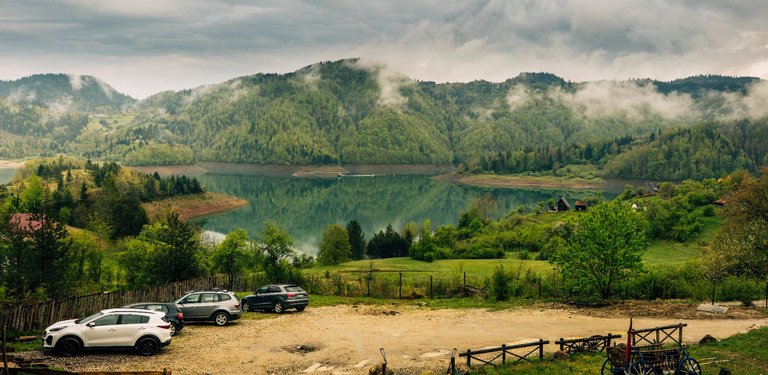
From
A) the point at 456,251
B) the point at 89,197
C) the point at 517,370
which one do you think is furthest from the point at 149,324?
the point at 89,197

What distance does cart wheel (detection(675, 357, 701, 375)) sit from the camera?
1623 centimetres

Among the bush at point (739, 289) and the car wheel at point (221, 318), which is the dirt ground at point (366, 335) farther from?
the bush at point (739, 289)

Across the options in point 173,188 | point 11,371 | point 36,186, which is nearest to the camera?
point 11,371

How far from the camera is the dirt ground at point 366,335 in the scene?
20.9m

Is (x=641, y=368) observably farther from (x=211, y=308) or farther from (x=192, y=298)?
(x=192, y=298)

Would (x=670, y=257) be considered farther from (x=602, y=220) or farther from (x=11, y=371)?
(x=11, y=371)

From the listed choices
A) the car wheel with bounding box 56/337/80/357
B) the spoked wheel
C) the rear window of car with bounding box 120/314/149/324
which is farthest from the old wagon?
the car wheel with bounding box 56/337/80/357

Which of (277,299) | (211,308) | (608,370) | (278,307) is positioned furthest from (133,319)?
(608,370)

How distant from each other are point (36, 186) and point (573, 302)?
121 metres

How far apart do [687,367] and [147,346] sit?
18.8 metres

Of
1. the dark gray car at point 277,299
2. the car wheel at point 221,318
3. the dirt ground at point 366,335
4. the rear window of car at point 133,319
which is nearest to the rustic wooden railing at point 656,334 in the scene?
the dirt ground at point 366,335

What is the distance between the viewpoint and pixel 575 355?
830 inches

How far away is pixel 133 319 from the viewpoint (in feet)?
72.5

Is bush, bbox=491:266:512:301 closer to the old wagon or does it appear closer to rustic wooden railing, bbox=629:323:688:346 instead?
rustic wooden railing, bbox=629:323:688:346
